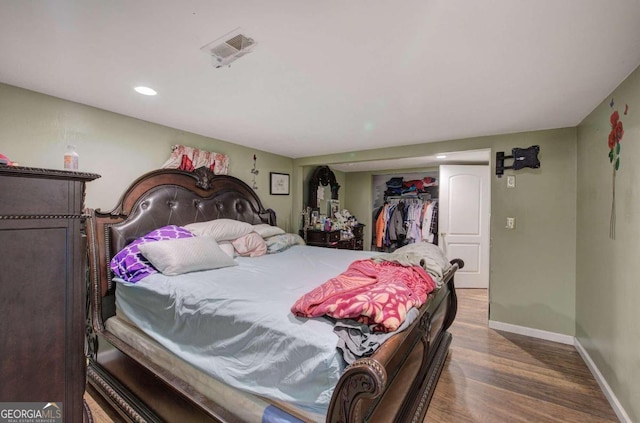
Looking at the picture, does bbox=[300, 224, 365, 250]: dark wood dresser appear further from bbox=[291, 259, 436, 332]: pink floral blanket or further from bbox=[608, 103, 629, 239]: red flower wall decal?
bbox=[608, 103, 629, 239]: red flower wall decal

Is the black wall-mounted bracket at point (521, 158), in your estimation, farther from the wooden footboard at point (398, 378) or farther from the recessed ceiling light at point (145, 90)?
the recessed ceiling light at point (145, 90)

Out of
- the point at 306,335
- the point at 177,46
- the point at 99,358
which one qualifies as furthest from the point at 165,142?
the point at 306,335

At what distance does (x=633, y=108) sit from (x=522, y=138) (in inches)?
51.3

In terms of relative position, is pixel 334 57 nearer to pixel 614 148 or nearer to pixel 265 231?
pixel 614 148

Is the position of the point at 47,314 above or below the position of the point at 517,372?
above

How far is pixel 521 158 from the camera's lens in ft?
9.34

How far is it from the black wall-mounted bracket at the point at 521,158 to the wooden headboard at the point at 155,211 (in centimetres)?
286

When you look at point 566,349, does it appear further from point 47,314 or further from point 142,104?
point 142,104

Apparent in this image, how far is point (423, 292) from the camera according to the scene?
61.5 inches

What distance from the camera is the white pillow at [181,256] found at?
1.97 m

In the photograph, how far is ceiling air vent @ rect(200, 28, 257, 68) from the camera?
132cm

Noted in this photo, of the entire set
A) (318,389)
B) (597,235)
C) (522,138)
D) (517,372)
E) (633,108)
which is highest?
(522,138)

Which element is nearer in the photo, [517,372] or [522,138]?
[517,372]

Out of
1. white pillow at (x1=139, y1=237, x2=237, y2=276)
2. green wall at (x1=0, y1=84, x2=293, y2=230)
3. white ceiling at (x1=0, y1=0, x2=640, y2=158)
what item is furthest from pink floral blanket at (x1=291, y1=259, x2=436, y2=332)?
green wall at (x1=0, y1=84, x2=293, y2=230)
